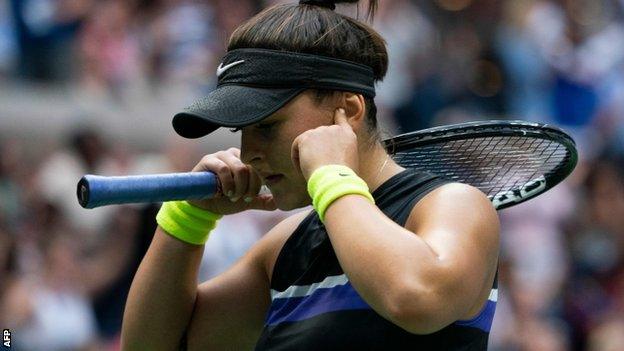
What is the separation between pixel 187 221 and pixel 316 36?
66cm

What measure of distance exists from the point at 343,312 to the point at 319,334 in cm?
8

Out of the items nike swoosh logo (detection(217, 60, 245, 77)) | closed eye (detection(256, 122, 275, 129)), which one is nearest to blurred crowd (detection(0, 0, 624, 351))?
nike swoosh logo (detection(217, 60, 245, 77))

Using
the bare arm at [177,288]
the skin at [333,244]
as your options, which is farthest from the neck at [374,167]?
the bare arm at [177,288]

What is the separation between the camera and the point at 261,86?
299cm

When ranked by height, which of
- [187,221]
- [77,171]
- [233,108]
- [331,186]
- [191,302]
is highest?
[233,108]

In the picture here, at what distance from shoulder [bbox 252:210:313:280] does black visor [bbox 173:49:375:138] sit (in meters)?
0.42

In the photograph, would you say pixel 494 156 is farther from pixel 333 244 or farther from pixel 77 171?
pixel 77 171

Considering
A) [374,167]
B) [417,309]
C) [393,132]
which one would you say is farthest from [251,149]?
[393,132]

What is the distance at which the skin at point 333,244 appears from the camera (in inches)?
104

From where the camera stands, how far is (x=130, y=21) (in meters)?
8.03

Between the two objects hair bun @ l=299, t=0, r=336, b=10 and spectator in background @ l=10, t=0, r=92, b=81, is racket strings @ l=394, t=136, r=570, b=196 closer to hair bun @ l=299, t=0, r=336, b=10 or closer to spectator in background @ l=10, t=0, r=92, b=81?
hair bun @ l=299, t=0, r=336, b=10

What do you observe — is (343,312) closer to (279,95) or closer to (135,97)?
(279,95)

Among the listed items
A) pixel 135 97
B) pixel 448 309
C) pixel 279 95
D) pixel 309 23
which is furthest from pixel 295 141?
pixel 135 97

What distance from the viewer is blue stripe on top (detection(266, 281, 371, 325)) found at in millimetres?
2920
